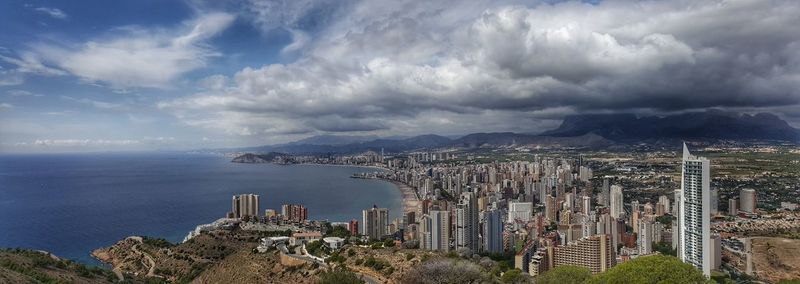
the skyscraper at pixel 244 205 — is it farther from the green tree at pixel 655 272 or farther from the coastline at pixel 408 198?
the green tree at pixel 655 272

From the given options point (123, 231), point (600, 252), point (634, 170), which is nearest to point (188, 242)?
point (123, 231)

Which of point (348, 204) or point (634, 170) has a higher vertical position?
point (634, 170)

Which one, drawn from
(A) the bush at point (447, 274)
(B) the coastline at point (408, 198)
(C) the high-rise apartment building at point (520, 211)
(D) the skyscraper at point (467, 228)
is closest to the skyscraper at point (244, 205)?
(B) the coastline at point (408, 198)


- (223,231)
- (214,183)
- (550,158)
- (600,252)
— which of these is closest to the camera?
(600,252)

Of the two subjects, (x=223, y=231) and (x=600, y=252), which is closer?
(x=600, y=252)

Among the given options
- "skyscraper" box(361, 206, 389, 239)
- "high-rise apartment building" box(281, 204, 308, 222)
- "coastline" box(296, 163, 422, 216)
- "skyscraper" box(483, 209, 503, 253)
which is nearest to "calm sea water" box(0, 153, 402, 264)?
"coastline" box(296, 163, 422, 216)

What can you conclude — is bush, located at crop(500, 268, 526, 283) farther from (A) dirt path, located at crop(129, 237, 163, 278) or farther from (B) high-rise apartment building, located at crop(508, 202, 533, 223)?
(B) high-rise apartment building, located at crop(508, 202, 533, 223)

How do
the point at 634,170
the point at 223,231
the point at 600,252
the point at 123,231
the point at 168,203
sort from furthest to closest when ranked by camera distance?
the point at 168,203, the point at 634,170, the point at 123,231, the point at 223,231, the point at 600,252

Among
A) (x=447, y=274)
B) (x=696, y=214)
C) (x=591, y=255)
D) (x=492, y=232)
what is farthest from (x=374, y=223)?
(x=447, y=274)

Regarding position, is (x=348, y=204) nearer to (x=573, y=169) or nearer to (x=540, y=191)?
(x=540, y=191)
